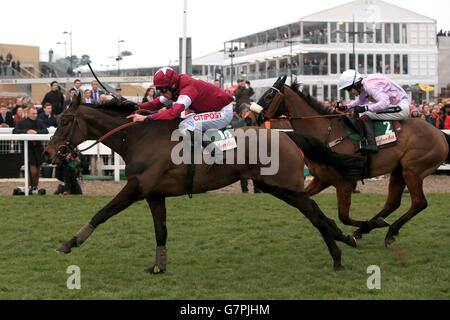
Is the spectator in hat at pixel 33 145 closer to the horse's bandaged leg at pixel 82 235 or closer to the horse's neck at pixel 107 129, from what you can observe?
the horse's neck at pixel 107 129

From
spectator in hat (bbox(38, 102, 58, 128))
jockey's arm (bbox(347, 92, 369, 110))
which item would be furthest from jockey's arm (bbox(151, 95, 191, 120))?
spectator in hat (bbox(38, 102, 58, 128))

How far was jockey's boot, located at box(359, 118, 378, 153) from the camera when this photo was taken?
718 centimetres

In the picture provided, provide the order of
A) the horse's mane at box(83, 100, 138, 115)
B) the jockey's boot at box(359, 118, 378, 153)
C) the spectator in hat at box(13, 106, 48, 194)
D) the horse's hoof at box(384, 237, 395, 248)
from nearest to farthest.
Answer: the horse's mane at box(83, 100, 138, 115) < the horse's hoof at box(384, 237, 395, 248) < the jockey's boot at box(359, 118, 378, 153) < the spectator in hat at box(13, 106, 48, 194)

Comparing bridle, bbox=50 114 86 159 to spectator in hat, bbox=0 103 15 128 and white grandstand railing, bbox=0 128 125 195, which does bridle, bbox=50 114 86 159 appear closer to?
white grandstand railing, bbox=0 128 125 195

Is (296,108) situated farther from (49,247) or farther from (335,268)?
(49,247)

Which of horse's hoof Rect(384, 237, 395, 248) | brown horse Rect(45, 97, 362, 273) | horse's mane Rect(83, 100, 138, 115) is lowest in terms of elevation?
horse's hoof Rect(384, 237, 395, 248)

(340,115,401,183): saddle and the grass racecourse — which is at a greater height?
(340,115,401,183): saddle

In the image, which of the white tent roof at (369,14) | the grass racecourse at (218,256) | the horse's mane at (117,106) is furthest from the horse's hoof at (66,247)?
the white tent roof at (369,14)

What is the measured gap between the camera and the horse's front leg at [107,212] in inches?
215

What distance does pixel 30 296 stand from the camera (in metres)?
4.94

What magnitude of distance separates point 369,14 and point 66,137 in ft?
149

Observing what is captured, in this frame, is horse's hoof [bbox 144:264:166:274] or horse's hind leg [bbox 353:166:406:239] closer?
horse's hoof [bbox 144:264:166:274]

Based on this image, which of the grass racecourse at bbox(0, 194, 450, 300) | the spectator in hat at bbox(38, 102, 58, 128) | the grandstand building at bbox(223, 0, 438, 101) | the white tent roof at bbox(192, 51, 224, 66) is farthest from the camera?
the white tent roof at bbox(192, 51, 224, 66)

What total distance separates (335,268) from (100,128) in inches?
96.5
